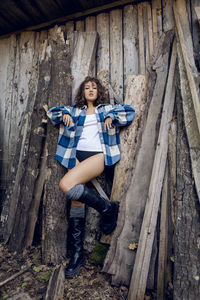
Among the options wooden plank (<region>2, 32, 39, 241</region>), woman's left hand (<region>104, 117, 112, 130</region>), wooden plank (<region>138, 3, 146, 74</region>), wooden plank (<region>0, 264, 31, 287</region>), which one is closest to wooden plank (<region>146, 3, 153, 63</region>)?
wooden plank (<region>138, 3, 146, 74</region>)

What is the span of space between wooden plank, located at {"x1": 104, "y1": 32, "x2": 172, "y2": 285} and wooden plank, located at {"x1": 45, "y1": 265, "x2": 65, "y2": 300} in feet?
1.67

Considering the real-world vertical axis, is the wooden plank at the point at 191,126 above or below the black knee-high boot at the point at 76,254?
above

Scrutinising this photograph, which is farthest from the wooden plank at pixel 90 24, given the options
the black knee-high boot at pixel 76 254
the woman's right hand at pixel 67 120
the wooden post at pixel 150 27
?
the black knee-high boot at pixel 76 254

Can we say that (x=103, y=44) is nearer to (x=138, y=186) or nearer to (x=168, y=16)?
(x=168, y=16)

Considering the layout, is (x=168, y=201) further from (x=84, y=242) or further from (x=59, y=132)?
(x=59, y=132)

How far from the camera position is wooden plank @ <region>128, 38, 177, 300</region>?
2104 mm

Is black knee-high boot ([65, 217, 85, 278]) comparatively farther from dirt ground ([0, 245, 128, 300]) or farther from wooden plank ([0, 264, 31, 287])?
wooden plank ([0, 264, 31, 287])

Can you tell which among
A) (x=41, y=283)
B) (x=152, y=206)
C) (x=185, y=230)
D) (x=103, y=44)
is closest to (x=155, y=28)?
(x=103, y=44)

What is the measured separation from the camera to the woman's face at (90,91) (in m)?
3.10

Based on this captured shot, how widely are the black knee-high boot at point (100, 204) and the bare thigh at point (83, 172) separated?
101mm

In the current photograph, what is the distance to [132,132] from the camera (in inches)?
113

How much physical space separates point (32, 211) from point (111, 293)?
64.7 inches

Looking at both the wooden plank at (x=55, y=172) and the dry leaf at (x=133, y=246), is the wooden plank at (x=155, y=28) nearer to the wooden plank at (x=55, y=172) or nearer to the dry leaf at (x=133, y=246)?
the wooden plank at (x=55, y=172)

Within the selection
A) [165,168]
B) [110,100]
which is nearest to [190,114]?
[165,168]
